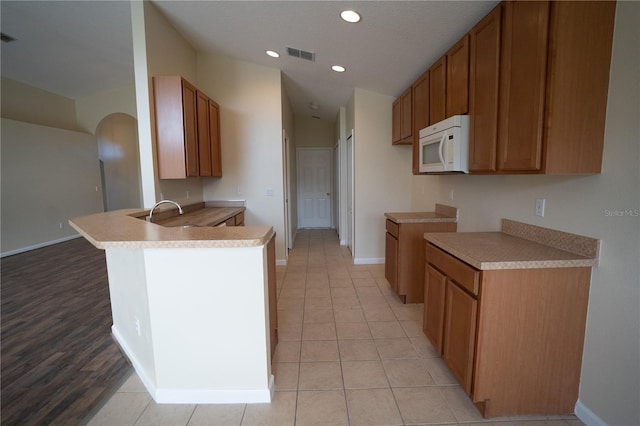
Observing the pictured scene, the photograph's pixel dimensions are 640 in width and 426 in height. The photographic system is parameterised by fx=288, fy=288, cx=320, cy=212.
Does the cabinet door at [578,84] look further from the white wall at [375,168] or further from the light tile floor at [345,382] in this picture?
the white wall at [375,168]

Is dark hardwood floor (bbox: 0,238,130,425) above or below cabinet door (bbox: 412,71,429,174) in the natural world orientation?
below

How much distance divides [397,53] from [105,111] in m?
6.22

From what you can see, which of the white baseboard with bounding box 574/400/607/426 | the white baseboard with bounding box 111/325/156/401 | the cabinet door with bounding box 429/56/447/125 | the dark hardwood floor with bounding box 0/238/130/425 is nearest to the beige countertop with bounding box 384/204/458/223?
the cabinet door with bounding box 429/56/447/125

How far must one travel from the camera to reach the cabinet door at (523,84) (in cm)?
139

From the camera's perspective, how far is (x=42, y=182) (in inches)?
206

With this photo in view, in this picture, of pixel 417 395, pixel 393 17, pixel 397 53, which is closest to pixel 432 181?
pixel 397 53

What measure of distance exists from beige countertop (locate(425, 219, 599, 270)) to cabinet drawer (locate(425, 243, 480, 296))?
0.04 metres

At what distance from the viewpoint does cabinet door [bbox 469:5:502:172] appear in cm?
171

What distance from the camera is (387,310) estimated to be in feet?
9.30

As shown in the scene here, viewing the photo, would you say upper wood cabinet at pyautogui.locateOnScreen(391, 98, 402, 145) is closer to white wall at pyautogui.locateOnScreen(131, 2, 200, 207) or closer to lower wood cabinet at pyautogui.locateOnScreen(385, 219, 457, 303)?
lower wood cabinet at pyautogui.locateOnScreen(385, 219, 457, 303)

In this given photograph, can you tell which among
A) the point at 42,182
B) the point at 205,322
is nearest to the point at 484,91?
the point at 205,322

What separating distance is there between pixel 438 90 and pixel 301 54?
5.52 ft

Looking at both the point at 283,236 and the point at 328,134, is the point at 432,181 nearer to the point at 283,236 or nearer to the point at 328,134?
the point at 283,236

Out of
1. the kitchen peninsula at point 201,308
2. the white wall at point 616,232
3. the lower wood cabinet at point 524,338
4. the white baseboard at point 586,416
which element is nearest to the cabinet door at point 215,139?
the kitchen peninsula at point 201,308
